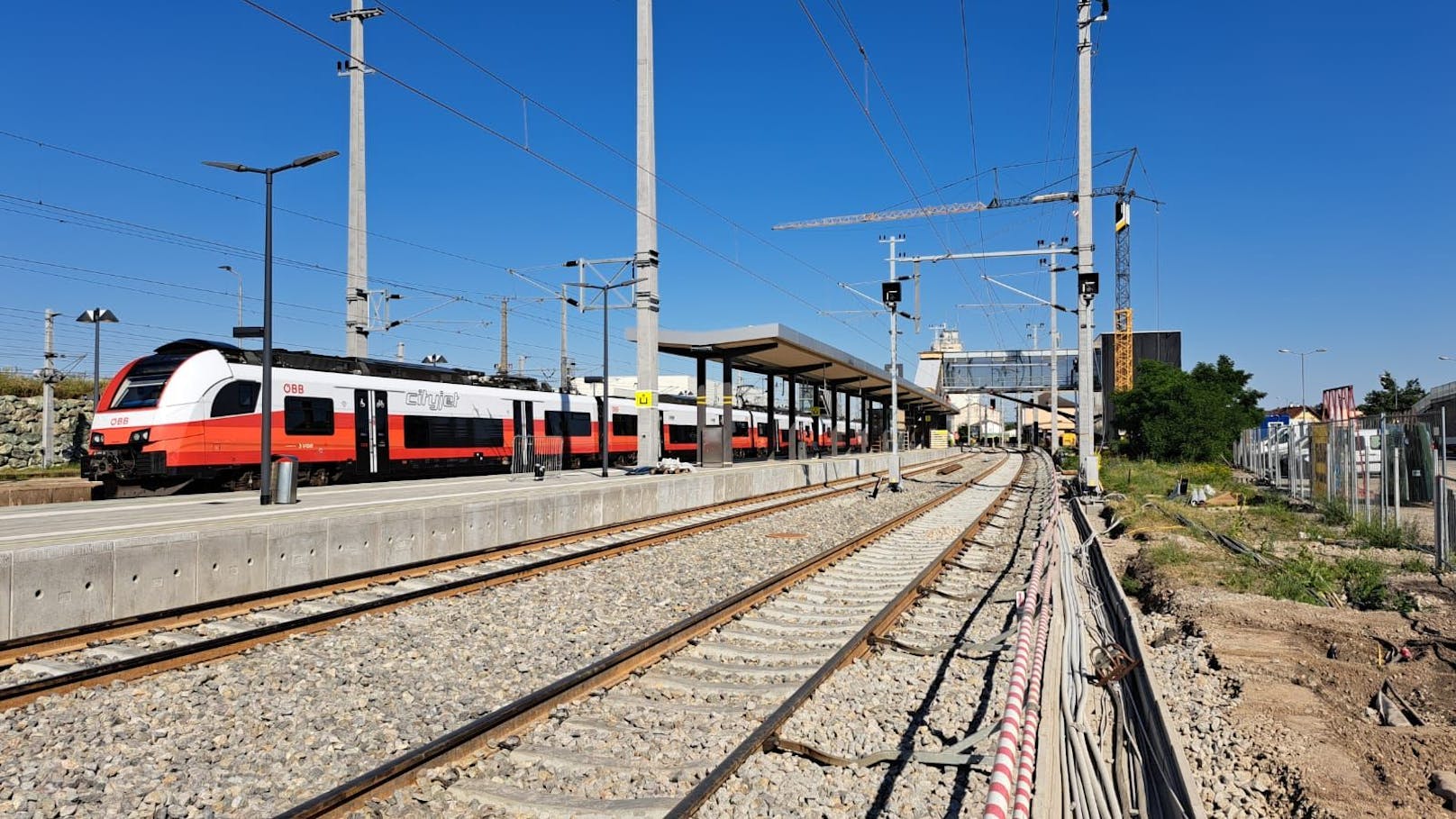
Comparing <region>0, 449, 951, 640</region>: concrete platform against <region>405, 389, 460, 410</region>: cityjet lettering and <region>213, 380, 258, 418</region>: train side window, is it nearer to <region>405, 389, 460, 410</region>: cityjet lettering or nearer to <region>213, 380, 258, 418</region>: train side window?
<region>213, 380, 258, 418</region>: train side window

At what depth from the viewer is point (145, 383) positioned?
1758 centimetres

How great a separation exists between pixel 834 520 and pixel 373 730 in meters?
13.5

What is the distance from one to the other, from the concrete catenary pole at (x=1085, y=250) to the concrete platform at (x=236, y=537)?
1050 centimetres

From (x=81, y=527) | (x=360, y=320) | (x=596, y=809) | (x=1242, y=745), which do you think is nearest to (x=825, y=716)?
(x=596, y=809)

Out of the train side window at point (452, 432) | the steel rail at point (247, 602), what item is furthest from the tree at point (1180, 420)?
the steel rail at point (247, 602)

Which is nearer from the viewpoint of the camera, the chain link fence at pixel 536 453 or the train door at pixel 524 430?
the chain link fence at pixel 536 453

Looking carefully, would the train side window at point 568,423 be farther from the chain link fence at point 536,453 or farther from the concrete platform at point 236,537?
the concrete platform at point 236,537

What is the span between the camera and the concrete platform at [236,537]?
7.59 m

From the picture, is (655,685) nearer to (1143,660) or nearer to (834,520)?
(1143,660)

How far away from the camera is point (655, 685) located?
630 centimetres

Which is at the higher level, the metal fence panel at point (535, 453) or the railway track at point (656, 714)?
the metal fence panel at point (535, 453)

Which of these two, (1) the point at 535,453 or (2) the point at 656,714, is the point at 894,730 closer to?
(2) the point at 656,714

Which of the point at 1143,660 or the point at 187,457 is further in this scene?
the point at 187,457

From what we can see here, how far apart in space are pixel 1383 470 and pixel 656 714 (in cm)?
1337
